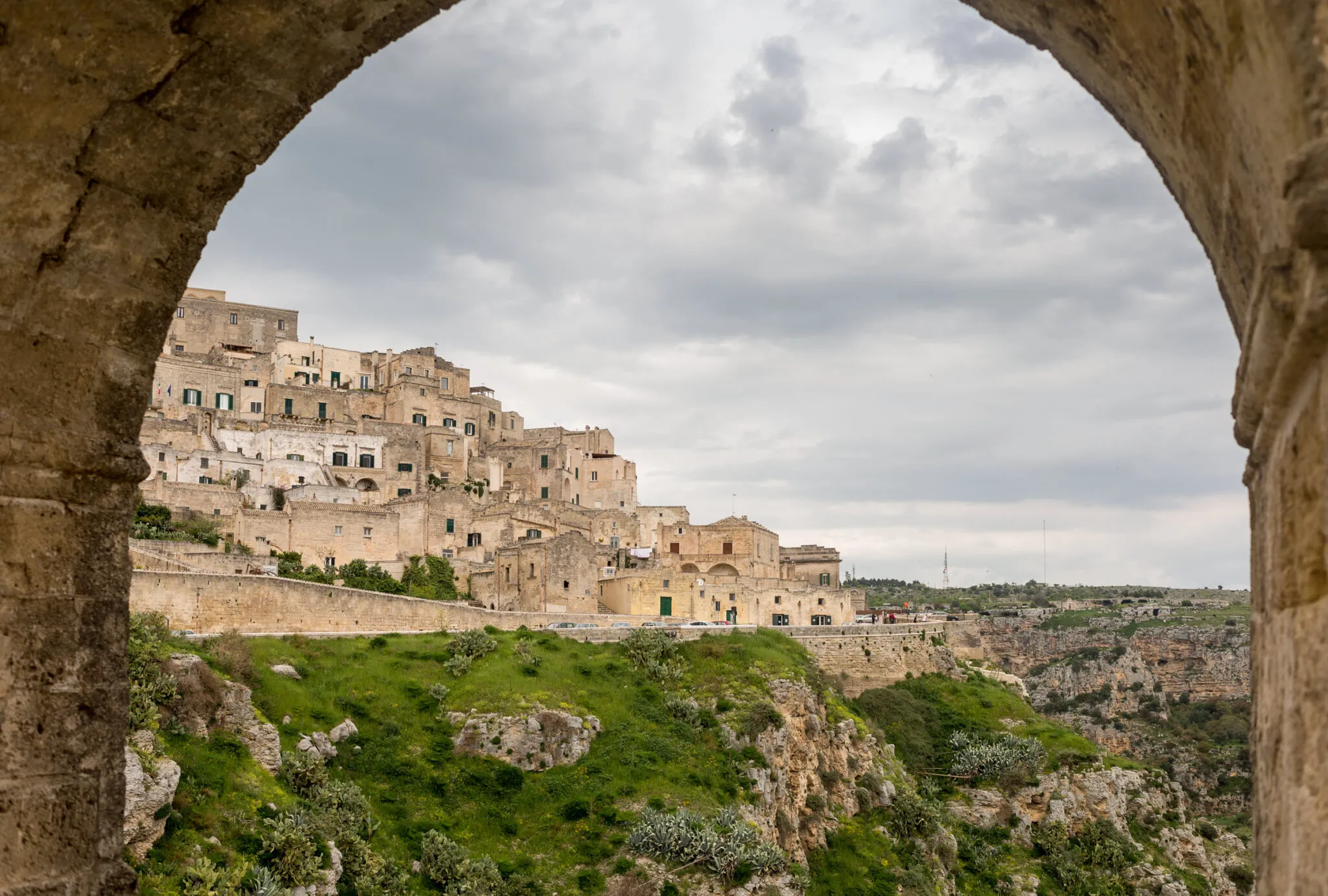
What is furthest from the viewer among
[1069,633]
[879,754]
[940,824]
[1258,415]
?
[1069,633]

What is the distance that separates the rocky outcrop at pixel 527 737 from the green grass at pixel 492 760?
26 centimetres

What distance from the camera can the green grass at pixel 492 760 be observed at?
69.6 feet

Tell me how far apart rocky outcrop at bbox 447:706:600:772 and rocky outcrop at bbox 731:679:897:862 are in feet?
13.7

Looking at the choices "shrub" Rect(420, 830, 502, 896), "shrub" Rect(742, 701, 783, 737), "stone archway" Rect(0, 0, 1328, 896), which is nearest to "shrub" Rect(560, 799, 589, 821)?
"shrub" Rect(420, 830, 502, 896)

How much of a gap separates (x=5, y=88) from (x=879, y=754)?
105 ft

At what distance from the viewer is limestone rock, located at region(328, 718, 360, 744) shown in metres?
22.9

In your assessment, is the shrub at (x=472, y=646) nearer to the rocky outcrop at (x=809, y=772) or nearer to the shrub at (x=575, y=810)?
the shrub at (x=575, y=810)

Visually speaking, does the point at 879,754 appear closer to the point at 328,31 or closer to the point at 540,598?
the point at 540,598

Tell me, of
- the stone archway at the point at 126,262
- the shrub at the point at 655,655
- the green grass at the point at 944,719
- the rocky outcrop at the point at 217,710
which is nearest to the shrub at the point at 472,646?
the shrub at the point at 655,655

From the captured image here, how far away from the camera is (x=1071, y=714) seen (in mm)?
62375

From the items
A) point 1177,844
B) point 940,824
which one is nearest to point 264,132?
point 940,824

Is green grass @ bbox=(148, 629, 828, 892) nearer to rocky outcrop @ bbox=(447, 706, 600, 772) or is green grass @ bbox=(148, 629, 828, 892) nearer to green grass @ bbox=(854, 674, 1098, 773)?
rocky outcrop @ bbox=(447, 706, 600, 772)

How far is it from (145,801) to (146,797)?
7cm

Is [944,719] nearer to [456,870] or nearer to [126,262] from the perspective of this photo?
[456,870]
